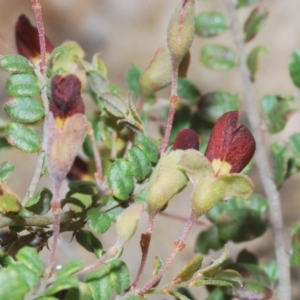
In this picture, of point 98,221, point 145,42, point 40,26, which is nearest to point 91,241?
point 98,221

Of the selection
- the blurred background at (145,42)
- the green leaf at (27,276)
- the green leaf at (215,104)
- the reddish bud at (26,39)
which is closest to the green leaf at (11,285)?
the green leaf at (27,276)

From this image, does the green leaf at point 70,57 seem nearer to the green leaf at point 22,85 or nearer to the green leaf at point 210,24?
the green leaf at point 22,85

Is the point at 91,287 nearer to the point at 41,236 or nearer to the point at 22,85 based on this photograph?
the point at 41,236

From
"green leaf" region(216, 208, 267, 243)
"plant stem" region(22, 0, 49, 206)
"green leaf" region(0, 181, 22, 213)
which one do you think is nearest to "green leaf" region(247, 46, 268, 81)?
"green leaf" region(216, 208, 267, 243)

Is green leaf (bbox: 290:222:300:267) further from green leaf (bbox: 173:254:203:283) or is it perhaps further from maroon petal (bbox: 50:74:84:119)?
maroon petal (bbox: 50:74:84:119)

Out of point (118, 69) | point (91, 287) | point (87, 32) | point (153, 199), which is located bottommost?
point (91, 287)

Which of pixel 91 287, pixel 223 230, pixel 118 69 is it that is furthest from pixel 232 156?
pixel 118 69

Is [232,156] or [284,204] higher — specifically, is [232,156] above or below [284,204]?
above

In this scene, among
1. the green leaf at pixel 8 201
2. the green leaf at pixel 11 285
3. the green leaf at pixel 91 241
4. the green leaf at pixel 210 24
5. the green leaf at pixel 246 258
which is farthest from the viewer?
the green leaf at pixel 210 24
